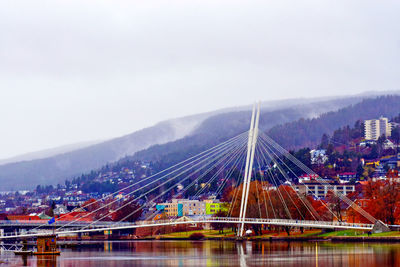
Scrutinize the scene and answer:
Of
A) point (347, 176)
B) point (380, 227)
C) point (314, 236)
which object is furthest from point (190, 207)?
point (380, 227)

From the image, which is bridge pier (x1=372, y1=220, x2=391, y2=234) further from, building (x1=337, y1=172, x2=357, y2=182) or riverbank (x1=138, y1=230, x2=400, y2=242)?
building (x1=337, y1=172, x2=357, y2=182)

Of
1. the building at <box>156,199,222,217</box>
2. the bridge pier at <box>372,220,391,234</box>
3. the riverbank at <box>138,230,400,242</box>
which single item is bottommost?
the building at <box>156,199,222,217</box>

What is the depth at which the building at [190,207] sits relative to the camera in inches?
6088

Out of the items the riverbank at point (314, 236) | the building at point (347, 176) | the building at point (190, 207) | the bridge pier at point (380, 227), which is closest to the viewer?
the riverbank at point (314, 236)

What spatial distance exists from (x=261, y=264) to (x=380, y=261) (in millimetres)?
6685

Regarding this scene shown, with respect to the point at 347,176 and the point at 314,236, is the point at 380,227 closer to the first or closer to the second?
the point at 314,236

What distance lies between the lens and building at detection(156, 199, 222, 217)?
155 meters

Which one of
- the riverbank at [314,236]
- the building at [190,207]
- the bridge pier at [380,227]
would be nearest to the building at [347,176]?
the building at [190,207]

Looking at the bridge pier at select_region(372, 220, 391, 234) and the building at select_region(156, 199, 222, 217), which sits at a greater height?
the bridge pier at select_region(372, 220, 391, 234)

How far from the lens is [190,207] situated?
15812cm

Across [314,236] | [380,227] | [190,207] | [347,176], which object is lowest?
[190,207]

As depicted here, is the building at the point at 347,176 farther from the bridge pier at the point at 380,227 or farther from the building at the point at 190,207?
the bridge pier at the point at 380,227

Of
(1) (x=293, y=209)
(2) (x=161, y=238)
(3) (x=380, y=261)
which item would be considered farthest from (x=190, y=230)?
(3) (x=380, y=261)

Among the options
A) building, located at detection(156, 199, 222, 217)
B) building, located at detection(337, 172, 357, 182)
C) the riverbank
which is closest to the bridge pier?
the riverbank
